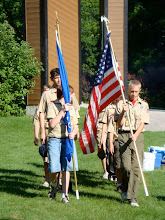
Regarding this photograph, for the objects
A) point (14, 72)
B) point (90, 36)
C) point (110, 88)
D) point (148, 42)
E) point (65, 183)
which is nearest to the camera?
point (65, 183)

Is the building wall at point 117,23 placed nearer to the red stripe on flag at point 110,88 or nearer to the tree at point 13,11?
the red stripe on flag at point 110,88

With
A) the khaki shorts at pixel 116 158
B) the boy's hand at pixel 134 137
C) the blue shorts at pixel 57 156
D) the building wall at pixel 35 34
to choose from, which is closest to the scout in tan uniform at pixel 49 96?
the blue shorts at pixel 57 156

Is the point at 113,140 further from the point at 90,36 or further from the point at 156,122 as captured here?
the point at 90,36

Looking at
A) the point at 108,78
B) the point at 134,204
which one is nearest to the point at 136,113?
the point at 108,78

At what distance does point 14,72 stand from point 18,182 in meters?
11.8

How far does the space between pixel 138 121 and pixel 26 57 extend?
45.8 feet

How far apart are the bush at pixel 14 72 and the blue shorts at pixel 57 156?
42.7ft

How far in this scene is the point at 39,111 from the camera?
772cm

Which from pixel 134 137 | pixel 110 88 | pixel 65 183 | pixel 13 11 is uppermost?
pixel 13 11

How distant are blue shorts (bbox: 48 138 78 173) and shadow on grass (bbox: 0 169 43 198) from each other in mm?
1073

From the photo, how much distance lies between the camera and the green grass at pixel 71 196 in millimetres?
6906

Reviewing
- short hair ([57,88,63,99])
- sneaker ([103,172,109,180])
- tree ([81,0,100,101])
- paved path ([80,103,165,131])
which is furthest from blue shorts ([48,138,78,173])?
tree ([81,0,100,101])

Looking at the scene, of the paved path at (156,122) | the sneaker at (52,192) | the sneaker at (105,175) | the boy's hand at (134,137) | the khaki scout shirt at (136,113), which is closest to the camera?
the boy's hand at (134,137)

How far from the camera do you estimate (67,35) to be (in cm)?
2250
